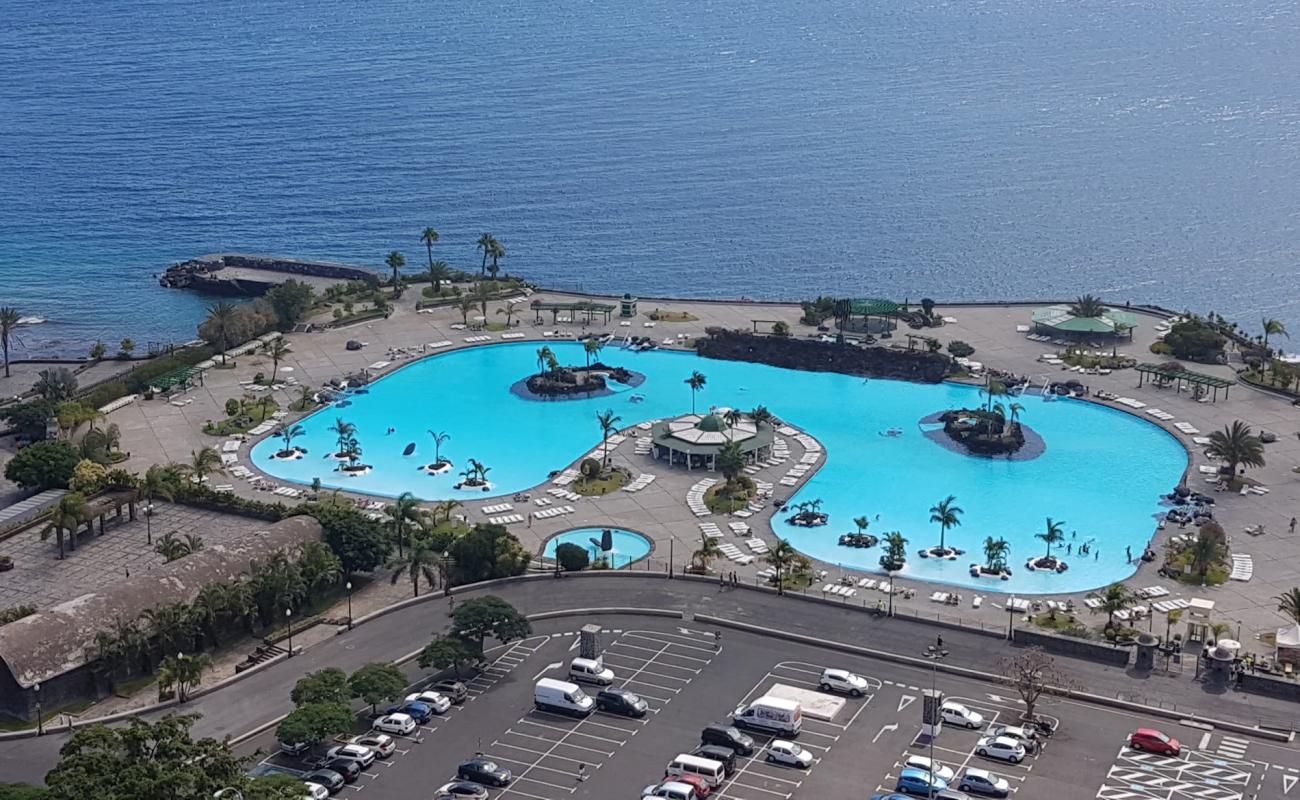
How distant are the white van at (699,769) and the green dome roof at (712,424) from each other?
172 feet

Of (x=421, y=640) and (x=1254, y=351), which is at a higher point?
(x=1254, y=351)

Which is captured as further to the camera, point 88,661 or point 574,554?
point 574,554

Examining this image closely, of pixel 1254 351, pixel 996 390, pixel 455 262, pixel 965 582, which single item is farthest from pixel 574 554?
pixel 455 262

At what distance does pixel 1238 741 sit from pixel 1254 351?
250 ft

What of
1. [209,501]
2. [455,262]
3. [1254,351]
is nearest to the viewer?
[209,501]

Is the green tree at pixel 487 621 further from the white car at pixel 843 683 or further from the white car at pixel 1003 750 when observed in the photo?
the white car at pixel 1003 750

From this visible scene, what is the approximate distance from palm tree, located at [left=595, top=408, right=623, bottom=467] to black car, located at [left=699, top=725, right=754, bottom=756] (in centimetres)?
4677

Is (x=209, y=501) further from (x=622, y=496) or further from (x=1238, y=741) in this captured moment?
(x=1238, y=741)

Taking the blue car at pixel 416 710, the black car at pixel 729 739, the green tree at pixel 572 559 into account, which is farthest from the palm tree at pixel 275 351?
the black car at pixel 729 739

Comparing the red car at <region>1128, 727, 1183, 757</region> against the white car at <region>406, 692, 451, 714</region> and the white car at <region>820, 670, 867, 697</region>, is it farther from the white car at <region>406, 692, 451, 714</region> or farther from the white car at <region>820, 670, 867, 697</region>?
the white car at <region>406, 692, 451, 714</region>

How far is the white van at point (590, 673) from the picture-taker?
86.9 m

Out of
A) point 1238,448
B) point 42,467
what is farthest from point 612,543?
point 1238,448

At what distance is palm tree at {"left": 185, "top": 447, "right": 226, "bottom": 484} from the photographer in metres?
118

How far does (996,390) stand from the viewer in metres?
133
